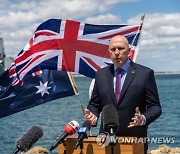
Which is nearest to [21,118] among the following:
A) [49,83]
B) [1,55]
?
[49,83]

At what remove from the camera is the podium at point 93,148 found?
5266 millimetres

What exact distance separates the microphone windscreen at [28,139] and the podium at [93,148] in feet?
1.19

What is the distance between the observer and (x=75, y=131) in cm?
549

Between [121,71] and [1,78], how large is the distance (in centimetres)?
523

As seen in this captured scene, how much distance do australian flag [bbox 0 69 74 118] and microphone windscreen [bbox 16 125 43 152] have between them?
16.3ft

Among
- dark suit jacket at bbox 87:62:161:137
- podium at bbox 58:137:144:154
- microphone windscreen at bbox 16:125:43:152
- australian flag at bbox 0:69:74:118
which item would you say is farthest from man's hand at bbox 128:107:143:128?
australian flag at bbox 0:69:74:118

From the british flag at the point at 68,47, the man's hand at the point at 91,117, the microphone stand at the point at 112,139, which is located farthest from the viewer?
the british flag at the point at 68,47

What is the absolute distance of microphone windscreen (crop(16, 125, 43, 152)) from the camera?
18.5 feet

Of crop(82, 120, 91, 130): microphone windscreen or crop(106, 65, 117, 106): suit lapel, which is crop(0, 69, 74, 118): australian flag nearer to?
crop(106, 65, 117, 106): suit lapel

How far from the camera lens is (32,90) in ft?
37.1

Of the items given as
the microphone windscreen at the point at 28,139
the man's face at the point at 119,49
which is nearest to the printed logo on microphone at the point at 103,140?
the microphone windscreen at the point at 28,139

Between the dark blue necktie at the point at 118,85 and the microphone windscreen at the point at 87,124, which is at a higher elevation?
the dark blue necktie at the point at 118,85

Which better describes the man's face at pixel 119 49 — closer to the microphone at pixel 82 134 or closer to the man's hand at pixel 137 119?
the man's hand at pixel 137 119

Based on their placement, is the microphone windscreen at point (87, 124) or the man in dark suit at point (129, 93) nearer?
the microphone windscreen at point (87, 124)
